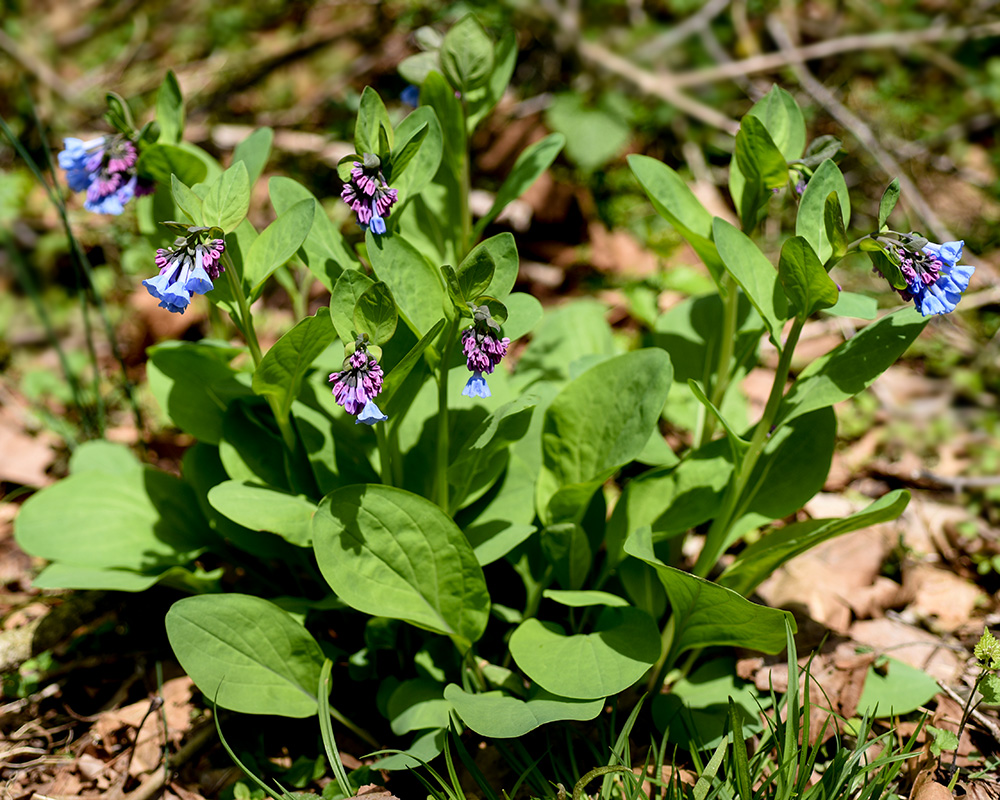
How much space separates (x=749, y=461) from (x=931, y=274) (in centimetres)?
53

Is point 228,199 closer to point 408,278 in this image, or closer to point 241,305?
point 241,305

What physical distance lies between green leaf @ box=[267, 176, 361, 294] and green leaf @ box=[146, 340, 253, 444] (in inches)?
13.2

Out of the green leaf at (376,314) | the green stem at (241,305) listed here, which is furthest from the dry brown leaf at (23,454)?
the green leaf at (376,314)

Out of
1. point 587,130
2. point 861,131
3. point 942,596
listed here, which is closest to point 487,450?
point 942,596

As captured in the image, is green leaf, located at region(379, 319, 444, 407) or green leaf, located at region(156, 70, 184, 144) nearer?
green leaf, located at region(379, 319, 444, 407)

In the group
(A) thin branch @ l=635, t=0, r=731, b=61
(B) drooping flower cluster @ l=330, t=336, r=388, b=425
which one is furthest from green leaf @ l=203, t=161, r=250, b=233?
(A) thin branch @ l=635, t=0, r=731, b=61

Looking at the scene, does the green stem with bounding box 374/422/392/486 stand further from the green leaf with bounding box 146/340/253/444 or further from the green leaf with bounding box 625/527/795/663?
the green leaf with bounding box 625/527/795/663

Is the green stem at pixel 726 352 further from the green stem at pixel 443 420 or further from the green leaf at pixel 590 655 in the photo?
the green stem at pixel 443 420

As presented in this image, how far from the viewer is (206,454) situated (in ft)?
7.18

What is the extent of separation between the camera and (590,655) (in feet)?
5.57

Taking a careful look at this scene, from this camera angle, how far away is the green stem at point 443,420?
1637 mm

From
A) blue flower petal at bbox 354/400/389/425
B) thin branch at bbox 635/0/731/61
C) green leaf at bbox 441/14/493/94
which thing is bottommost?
blue flower petal at bbox 354/400/389/425

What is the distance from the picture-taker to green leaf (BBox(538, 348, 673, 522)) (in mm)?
1808

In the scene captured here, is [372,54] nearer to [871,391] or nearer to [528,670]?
[871,391]
